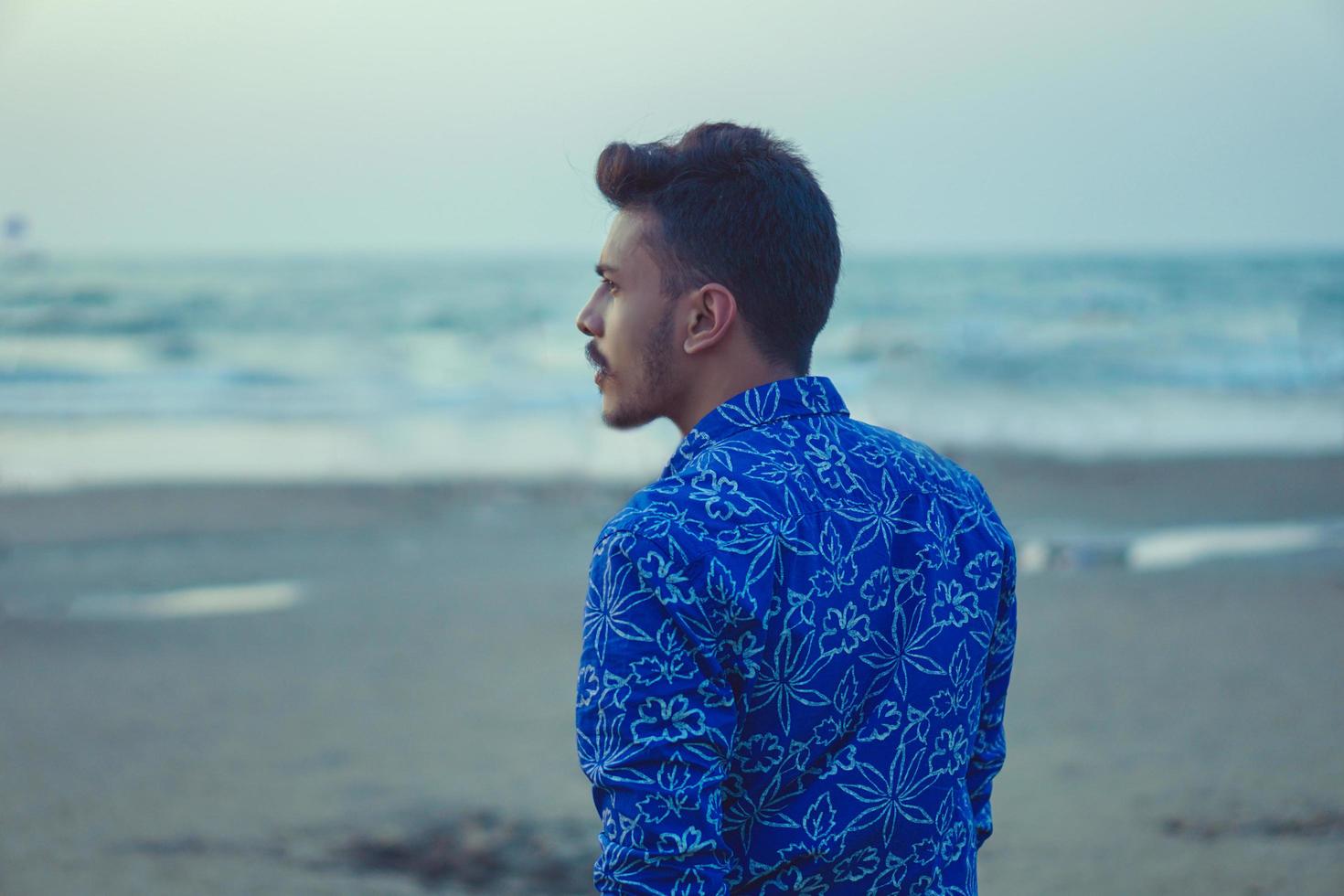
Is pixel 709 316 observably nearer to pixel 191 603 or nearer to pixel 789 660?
pixel 789 660

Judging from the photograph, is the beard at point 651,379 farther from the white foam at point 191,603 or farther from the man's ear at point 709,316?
the white foam at point 191,603

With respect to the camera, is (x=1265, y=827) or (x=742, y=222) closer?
(x=742, y=222)

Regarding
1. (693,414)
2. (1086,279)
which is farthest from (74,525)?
(1086,279)

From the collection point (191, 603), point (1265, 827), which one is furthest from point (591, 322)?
point (191, 603)

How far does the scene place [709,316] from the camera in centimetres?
138

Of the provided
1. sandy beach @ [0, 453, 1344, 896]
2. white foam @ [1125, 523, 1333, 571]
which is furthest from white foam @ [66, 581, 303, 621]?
white foam @ [1125, 523, 1333, 571]

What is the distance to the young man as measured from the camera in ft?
3.84

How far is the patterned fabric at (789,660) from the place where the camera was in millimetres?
1168

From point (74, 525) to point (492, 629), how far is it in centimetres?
404

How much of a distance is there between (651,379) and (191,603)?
6255 millimetres

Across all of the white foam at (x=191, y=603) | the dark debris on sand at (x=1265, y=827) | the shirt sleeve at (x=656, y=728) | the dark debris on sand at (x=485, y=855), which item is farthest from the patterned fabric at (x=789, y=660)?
the white foam at (x=191, y=603)

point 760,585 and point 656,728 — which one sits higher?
point 760,585

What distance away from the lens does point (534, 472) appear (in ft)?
38.8

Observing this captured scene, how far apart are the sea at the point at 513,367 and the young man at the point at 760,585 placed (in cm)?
566
